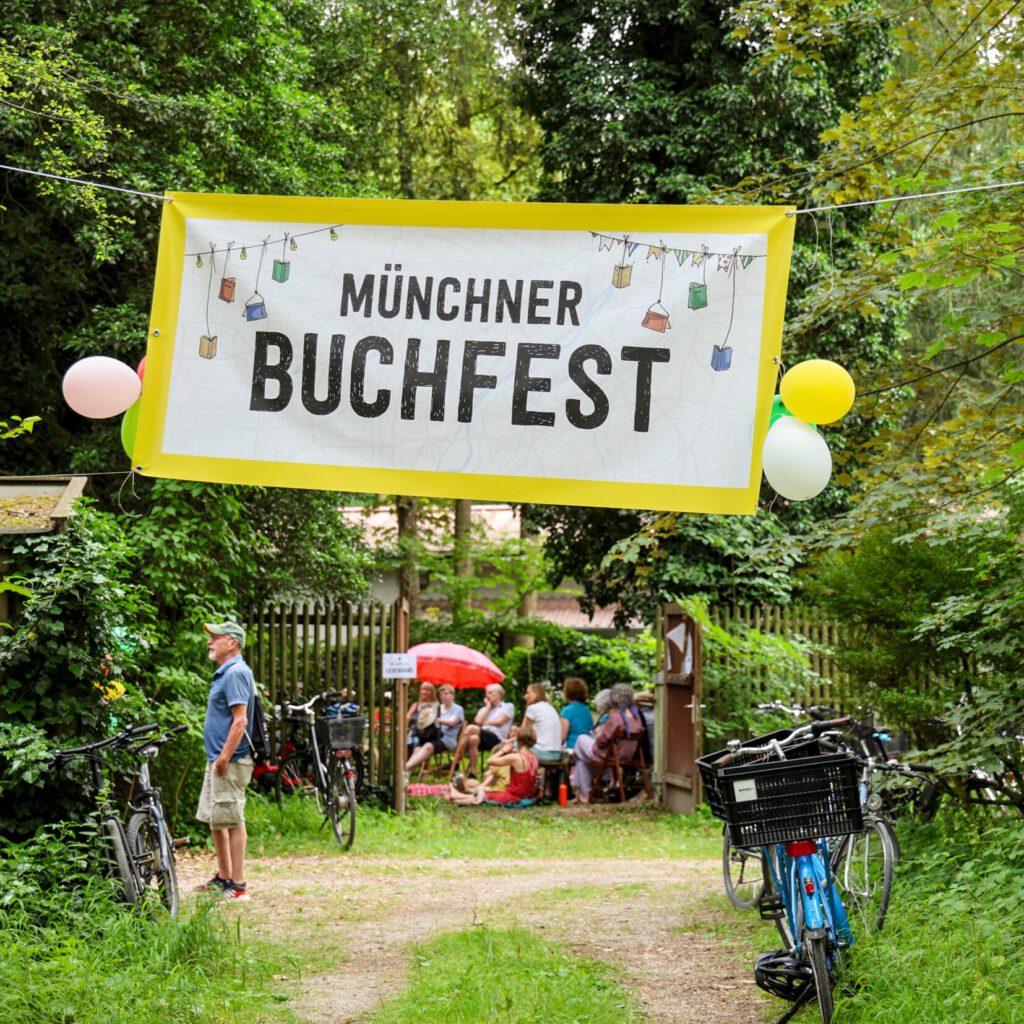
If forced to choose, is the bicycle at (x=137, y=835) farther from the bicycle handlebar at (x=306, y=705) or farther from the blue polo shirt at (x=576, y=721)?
the blue polo shirt at (x=576, y=721)

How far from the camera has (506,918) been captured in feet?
25.5

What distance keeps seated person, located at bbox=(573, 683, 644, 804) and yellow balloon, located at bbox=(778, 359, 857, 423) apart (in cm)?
944

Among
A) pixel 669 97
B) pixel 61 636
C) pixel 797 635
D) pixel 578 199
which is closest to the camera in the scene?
pixel 61 636

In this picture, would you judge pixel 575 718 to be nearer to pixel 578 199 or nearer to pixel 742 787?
pixel 578 199

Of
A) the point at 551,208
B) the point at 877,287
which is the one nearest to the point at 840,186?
the point at 877,287

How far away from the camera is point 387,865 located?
10078mm

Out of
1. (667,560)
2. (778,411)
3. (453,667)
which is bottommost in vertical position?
(453,667)

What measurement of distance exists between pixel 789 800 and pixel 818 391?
1.65 metres

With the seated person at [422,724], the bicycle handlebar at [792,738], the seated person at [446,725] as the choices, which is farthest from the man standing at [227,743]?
the seated person at [422,724]

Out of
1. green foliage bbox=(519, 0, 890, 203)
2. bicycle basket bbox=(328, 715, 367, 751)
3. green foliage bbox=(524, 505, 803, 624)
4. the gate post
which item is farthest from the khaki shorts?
green foliage bbox=(519, 0, 890, 203)

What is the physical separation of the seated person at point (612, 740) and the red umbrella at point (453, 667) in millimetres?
3064

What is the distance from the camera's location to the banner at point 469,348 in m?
4.56

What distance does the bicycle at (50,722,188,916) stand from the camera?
6.38m

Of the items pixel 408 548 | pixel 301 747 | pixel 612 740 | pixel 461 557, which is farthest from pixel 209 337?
pixel 461 557
